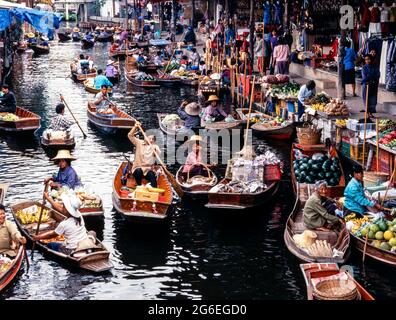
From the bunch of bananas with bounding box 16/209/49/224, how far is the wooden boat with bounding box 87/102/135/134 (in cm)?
930

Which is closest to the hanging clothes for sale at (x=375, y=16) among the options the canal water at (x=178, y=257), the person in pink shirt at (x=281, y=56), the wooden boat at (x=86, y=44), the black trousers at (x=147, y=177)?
the person in pink shirt at (x=281, y=56)

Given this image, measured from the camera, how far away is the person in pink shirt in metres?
28.6

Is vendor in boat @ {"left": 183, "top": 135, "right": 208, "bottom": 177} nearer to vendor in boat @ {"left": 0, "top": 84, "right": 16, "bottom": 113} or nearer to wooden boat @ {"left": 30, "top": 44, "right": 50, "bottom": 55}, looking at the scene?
vendor in boat @ {"left": 0, "top": 84, "right": 16, "bottom": 113}

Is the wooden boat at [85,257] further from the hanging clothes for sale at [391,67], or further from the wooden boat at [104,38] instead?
the wooden boat at [104,38]

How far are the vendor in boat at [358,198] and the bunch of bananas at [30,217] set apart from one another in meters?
5.98

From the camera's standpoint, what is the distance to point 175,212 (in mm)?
17078

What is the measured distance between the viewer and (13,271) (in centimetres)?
1291

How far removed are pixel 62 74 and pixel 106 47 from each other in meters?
21.2

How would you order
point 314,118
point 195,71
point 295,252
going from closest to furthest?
point 295,252, point 314,118, point 195,71

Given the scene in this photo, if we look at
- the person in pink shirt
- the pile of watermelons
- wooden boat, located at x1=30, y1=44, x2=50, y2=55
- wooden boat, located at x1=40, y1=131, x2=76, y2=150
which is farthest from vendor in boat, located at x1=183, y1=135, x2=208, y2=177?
wooden boat, located at x1=30, y1=44, x2=50, y2=55
